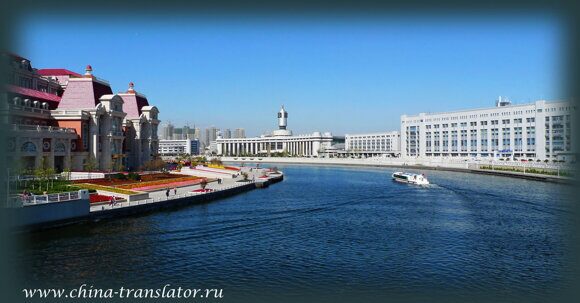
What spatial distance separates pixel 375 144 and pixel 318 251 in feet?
512

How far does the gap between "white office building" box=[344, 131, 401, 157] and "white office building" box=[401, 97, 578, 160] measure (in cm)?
3318

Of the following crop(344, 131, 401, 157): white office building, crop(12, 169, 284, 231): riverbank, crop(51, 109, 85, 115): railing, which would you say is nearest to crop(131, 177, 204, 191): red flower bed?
crop(12, 169, 284, 231): riverbank

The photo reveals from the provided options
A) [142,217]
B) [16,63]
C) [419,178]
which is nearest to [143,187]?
[142,217]

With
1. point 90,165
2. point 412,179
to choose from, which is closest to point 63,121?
point 90,165

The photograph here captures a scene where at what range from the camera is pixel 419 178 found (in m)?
57.6

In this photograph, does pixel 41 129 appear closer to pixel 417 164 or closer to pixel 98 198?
pixel 98 198

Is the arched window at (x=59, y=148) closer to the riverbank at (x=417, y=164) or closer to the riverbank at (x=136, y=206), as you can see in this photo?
the riverbank at (x=136, y=206)

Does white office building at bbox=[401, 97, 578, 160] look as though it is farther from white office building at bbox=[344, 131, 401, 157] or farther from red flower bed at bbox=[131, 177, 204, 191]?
red flower bed at bbox=[131, 177, 204, 191]

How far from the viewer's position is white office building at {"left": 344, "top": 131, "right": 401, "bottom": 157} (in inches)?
6368

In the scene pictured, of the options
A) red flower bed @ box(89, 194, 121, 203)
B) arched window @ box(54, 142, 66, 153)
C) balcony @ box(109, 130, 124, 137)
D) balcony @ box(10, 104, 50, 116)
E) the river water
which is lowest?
the river water

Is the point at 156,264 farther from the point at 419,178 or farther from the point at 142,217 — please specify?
the point at 419,178

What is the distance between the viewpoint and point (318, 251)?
2088 centimetres

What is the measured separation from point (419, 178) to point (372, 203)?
2087cm

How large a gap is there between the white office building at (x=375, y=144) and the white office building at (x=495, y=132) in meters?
33.2
